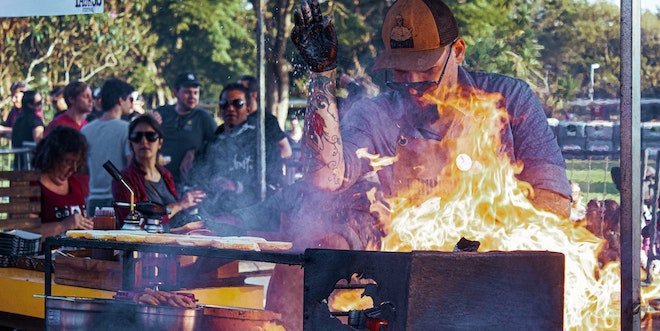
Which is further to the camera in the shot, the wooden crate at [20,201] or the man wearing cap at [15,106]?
the man wearing cap at [15,106]

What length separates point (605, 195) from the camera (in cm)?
748

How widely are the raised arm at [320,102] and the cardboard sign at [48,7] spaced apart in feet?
7.03

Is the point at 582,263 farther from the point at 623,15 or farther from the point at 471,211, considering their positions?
the point at 623,15

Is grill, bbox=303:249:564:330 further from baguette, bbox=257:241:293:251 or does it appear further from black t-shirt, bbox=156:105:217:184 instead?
black t-shirt, bbox=156:105:217:184

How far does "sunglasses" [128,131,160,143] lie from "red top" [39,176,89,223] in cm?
51

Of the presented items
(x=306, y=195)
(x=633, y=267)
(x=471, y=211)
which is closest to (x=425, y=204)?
(x=471, y=211)

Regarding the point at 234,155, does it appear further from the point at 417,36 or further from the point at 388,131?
the point at 417,36

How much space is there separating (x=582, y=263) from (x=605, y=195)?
138 inches

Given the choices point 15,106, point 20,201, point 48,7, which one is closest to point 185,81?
point 20,201

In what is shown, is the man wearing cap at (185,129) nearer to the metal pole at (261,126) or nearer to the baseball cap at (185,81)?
the baseball cap at (185,81)

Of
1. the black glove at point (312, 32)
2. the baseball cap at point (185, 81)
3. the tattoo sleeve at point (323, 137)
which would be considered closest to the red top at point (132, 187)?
the tattoo sleeve at point (323, 137)

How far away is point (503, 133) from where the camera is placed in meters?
4.42

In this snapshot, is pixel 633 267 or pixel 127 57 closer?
pixel 633 267

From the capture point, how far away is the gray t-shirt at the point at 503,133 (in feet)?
14.3
